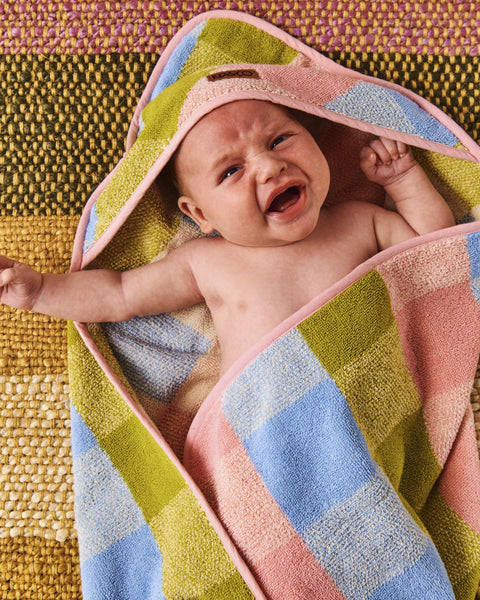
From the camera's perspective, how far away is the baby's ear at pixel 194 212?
3.30 feet

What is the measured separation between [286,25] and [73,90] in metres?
0.39

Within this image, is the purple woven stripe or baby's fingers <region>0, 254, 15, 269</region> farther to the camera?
the purple woven stripe

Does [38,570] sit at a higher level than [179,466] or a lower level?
lower

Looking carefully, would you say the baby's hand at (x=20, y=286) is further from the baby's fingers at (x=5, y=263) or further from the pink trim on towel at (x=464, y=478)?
the pink trim on towel at (x=464, y=478)

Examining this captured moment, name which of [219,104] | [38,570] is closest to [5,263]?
[219,104]

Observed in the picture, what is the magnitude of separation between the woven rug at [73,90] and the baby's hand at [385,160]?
0.15 meters

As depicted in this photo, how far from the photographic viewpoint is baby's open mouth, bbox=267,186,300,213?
954 mm

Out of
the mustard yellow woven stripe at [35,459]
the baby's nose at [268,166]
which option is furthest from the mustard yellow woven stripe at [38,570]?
the baby's nose at [268,166]

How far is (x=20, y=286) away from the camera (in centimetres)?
97

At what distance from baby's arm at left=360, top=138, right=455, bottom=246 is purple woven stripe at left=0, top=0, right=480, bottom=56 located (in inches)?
8.4

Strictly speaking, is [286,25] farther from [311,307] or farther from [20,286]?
[20,286]

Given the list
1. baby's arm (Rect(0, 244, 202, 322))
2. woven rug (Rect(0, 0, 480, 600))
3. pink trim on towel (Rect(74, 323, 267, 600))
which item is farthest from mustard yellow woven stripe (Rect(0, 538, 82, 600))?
baby's arm (Rect(0, 244, 202, 322))

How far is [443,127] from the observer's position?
3.34 feet

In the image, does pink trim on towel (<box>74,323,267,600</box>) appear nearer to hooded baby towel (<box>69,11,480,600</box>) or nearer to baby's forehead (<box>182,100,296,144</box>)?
hooded baby towel (<box>69,11,480,600</box>)
